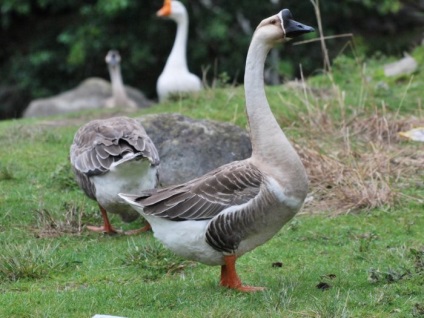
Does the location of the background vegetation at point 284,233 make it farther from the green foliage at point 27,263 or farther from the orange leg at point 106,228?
the orange leg at point 106,228

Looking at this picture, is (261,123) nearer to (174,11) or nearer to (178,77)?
(178,77)

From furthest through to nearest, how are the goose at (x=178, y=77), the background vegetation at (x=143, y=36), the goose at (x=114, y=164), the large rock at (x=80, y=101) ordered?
the background vegetation at (x=143, y=36)
the large rock at (x=80, y=101)
the goose at (x=178, y=77)
the goose at (x=114, y=164)

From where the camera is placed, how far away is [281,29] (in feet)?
20.4

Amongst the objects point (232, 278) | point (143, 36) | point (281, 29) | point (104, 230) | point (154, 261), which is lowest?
point (104, 230)

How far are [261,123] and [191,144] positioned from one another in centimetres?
323

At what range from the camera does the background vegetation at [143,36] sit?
20547mm

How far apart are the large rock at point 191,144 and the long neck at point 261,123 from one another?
114 inches

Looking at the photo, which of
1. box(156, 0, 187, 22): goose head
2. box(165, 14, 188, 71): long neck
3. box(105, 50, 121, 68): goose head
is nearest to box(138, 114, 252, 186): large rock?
box(165, 14, 188, 71): long neck

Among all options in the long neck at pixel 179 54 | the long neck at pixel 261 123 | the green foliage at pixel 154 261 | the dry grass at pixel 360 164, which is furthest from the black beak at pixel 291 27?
the long neck at pixel 179 54

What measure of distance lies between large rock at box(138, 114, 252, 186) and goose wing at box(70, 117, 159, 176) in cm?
78

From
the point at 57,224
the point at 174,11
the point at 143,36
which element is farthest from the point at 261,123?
the point at 143,36

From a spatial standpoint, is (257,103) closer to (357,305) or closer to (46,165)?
(357,305)

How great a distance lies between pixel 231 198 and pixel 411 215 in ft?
10.1

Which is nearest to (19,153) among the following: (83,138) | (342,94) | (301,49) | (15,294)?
(83,138)
